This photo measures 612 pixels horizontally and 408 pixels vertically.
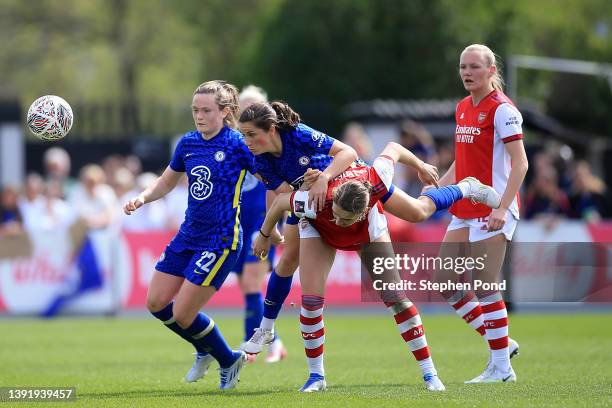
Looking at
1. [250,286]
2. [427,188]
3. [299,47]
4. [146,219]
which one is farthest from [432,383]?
[299,47]

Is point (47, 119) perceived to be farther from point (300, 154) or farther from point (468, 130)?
point (468, 130)

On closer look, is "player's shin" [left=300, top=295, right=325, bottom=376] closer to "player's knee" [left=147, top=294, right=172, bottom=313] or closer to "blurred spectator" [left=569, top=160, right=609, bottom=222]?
"player's knee" [left=147, top=294, right=172, bottom=313]

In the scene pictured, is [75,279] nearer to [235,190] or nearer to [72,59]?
[235,190]

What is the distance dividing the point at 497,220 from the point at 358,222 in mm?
1079

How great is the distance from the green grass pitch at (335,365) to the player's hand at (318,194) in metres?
1.34

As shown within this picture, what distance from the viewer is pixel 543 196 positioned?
17.6 m

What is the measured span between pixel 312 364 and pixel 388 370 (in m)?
1.91

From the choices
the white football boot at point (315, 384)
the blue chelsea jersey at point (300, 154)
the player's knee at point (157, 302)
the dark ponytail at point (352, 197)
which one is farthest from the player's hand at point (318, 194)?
the player's knee at point (157, 302)

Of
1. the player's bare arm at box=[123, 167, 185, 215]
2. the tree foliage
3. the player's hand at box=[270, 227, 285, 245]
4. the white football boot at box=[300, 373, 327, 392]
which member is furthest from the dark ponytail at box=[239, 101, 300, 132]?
the tree foliage

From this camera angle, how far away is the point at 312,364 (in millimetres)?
8188

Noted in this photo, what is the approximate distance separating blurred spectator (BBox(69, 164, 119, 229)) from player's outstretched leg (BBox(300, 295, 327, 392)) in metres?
9.68

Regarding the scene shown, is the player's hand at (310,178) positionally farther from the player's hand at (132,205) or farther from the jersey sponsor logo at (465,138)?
the jersey sponsor logo at (465,138)

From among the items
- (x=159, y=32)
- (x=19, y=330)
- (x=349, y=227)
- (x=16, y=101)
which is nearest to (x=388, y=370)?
(x=349, y=227)

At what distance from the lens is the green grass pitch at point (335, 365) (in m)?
7.71
